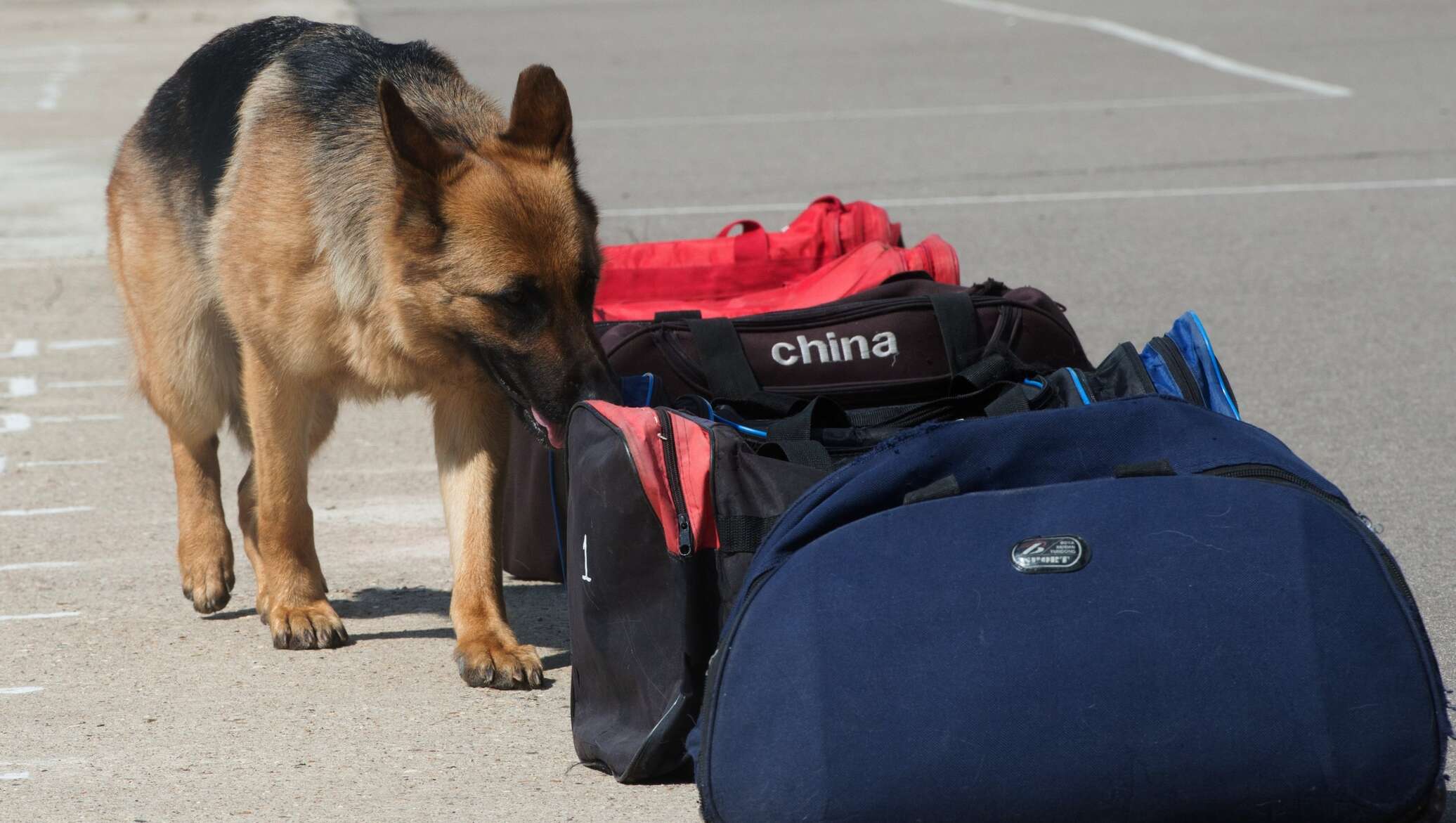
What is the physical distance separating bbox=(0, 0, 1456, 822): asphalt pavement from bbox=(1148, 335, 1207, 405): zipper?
3.14ft

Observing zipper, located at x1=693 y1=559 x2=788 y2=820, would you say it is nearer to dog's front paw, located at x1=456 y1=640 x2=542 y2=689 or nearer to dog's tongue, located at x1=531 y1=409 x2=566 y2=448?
dog's tongue, located at x1=531 y1=409 x2=566 y2=448

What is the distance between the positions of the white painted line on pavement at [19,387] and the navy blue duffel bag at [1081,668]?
5.02 metres

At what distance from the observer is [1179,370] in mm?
3584

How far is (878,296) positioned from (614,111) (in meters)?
10.5

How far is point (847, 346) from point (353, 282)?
4.14 ft

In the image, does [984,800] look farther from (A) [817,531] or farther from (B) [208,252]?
(B) [208,252]

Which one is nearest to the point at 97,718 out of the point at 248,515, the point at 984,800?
the point at 248,515

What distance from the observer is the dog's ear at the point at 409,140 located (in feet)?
11.8

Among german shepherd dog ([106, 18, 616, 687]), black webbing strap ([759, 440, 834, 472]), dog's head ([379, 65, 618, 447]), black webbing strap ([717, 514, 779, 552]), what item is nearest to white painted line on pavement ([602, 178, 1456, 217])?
german shepherd dog ([106, 18, 616, 687])

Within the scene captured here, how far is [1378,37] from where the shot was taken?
17.4m

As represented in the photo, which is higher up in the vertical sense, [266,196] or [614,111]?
[266,196]

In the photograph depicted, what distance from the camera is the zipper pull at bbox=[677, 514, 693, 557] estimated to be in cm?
313

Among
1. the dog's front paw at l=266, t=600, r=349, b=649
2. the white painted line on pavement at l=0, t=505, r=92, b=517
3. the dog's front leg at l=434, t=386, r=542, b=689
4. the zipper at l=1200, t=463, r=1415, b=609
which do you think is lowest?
the white painted line on pavement at l=0, t=505, r=92, b=517

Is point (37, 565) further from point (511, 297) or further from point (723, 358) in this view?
point (723, 358)
